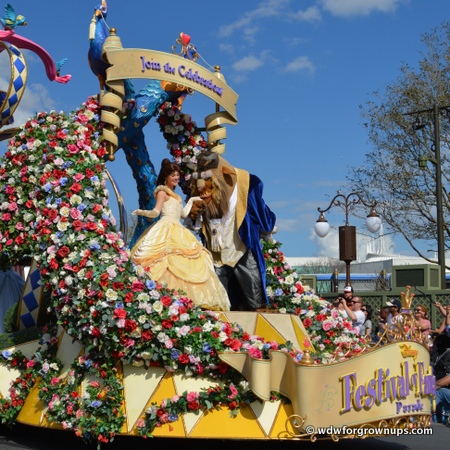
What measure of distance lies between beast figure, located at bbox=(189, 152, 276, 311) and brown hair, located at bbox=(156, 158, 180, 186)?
28cm

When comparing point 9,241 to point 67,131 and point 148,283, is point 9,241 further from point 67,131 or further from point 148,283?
point 148,283

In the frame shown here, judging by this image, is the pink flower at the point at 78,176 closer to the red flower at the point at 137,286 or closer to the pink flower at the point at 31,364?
the red flower at the point at 137,286

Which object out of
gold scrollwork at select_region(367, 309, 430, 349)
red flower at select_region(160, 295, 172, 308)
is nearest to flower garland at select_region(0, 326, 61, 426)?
red flower at select_region(160, 295, 172, 308)

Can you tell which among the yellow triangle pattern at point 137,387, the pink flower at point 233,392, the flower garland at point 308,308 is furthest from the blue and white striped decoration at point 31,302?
the pink flower at point 233,392

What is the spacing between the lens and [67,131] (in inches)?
298

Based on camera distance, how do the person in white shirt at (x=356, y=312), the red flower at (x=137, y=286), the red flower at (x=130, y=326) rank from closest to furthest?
the red flower at (x=130, y=326)
the red flower at (x=137, y=286)
the person in white shirt at (x=356, y=312)

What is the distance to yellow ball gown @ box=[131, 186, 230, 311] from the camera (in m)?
7.30

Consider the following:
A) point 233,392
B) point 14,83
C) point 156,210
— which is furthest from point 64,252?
point 14,83

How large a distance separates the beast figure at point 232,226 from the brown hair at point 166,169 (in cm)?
28

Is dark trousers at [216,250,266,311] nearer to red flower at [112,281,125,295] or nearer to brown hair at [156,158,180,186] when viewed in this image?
brown hair at [156,158,180,186]

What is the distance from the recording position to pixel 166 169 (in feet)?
26.4

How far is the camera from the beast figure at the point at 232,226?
821cm

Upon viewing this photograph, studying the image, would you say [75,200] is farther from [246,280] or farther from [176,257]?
[246,280]

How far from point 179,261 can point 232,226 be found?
A: 3.62 feet
